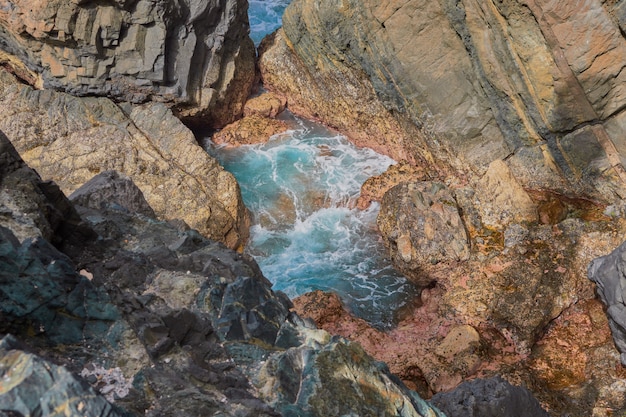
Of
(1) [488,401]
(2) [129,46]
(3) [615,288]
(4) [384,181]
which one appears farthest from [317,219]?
(1) [488,401]

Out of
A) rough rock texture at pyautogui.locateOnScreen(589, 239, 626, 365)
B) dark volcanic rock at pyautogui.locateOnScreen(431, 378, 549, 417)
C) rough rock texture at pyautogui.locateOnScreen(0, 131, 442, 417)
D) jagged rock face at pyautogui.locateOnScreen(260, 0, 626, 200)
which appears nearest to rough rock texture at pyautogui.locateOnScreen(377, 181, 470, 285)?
jagged rock face at pyautogui.locateOnScreen(260, 0, 626, 200)

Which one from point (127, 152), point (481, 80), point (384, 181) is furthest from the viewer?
point (384, 181)

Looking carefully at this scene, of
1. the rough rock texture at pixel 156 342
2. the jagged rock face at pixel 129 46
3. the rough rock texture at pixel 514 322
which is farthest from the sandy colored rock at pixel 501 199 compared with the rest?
the jagged rock face at pixel 129 46

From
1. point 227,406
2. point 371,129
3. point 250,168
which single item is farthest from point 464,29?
point 227,406

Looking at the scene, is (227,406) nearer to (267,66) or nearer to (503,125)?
(503,125)

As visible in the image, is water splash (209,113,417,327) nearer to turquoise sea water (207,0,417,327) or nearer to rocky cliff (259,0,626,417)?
turquoise sea water (207,0,417,327)

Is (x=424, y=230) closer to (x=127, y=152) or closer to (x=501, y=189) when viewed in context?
(x=501, y=189)

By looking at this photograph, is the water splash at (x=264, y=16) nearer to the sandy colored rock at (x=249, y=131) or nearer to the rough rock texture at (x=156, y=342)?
the sandy colored rock at (x=249, y=131)
